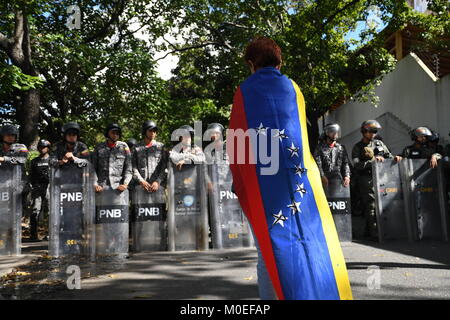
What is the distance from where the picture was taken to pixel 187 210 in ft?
27.3

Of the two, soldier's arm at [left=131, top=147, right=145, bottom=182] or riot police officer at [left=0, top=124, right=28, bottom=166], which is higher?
riot police officer at [left=0, top=124, right=28, bottom=166]

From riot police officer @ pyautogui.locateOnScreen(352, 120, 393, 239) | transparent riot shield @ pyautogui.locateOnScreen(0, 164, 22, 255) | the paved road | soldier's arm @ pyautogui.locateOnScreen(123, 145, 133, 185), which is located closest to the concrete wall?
riot police officer @ pyautogui.locateOnScreen(352, 120, 393, 239)

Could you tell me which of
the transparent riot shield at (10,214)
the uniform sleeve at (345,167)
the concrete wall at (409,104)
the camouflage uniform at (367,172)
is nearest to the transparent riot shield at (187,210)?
the transparent riot shield at (10,214)

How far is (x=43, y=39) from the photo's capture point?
600 inches

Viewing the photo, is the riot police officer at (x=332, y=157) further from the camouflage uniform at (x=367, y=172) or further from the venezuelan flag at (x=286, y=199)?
the venezuelan flag at (x=286, y=199)

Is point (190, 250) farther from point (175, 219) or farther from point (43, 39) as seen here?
point (43, 39)

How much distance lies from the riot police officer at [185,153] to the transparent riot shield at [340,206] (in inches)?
93.3

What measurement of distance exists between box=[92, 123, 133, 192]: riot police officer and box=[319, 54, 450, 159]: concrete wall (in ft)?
34.9

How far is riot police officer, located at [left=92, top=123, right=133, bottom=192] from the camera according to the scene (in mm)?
8422

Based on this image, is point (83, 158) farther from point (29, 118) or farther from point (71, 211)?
point (29, 118)

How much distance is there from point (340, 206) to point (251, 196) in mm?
5763

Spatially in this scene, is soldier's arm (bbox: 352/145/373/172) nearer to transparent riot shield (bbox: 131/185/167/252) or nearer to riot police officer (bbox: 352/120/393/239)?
riot police officer (bbox: 352/120/393/239)

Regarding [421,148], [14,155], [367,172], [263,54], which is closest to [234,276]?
[263,54]
